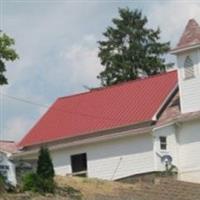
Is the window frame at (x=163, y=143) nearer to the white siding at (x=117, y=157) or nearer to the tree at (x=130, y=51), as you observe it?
the white siding at (x=117, y=157)

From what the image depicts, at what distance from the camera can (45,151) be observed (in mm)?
33750

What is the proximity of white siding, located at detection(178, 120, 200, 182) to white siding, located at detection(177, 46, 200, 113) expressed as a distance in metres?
1.12

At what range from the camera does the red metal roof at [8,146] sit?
169 feet

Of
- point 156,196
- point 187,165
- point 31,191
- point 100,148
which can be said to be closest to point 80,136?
point 100,148

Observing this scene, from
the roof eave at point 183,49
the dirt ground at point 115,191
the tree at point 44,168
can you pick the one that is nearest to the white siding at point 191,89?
the roof eave at point 183,49

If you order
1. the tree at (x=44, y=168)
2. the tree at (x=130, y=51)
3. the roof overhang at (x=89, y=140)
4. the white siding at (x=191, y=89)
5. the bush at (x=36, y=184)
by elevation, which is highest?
the tree at (x=130, y=51)

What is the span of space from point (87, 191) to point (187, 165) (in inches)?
494

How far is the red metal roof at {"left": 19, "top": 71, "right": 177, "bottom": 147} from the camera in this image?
47.0 m

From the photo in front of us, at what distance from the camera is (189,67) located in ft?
153

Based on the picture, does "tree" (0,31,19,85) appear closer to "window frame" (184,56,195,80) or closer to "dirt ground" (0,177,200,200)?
"dirt ground" (0,177,200,200)

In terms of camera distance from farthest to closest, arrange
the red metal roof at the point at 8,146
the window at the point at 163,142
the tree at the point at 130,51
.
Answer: the tree at the point at 130,51 → the red metal roof at the point at 8,146 → the window at the point at 163,142

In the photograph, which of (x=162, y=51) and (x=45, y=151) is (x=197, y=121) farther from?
(x=162, y=51)

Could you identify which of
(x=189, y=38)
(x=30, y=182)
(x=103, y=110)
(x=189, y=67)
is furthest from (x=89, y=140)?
(x=30, y=182)

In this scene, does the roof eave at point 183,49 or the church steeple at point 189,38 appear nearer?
the roof eave at point 183,49
